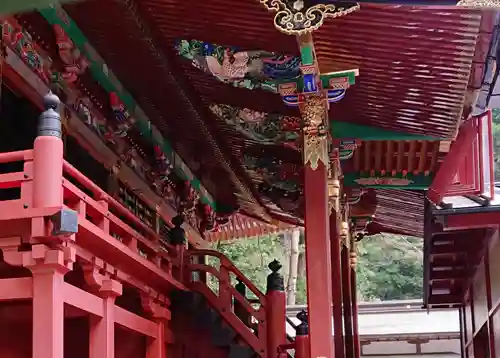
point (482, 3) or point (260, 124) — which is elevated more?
point (260, 124)

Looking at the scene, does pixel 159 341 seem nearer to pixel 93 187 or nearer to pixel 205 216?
pixel 93 187

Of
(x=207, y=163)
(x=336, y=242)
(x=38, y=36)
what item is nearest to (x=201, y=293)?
(x=336, y=242)

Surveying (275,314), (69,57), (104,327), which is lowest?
(104,327)

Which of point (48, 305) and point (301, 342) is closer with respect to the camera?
point (48, 305)

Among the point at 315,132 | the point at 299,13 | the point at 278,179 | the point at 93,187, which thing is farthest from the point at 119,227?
the point at 278,179

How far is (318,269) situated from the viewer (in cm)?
778

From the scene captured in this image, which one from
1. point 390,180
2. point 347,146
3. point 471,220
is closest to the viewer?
point 471,220

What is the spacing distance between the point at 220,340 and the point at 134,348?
1.14m

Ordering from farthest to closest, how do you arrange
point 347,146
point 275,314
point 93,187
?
point 275,314 → point 347,146 → point 93,187

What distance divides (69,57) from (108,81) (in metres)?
1.10

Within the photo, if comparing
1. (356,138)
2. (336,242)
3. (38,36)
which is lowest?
(336,242)

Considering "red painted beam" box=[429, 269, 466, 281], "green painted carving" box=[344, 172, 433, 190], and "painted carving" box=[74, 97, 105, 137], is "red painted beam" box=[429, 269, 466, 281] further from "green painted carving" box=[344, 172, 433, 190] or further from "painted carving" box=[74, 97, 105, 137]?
"painted carving" box=[74, 97, 105, 137]

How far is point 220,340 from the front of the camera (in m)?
9.81

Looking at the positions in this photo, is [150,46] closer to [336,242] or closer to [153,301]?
[153,301]
